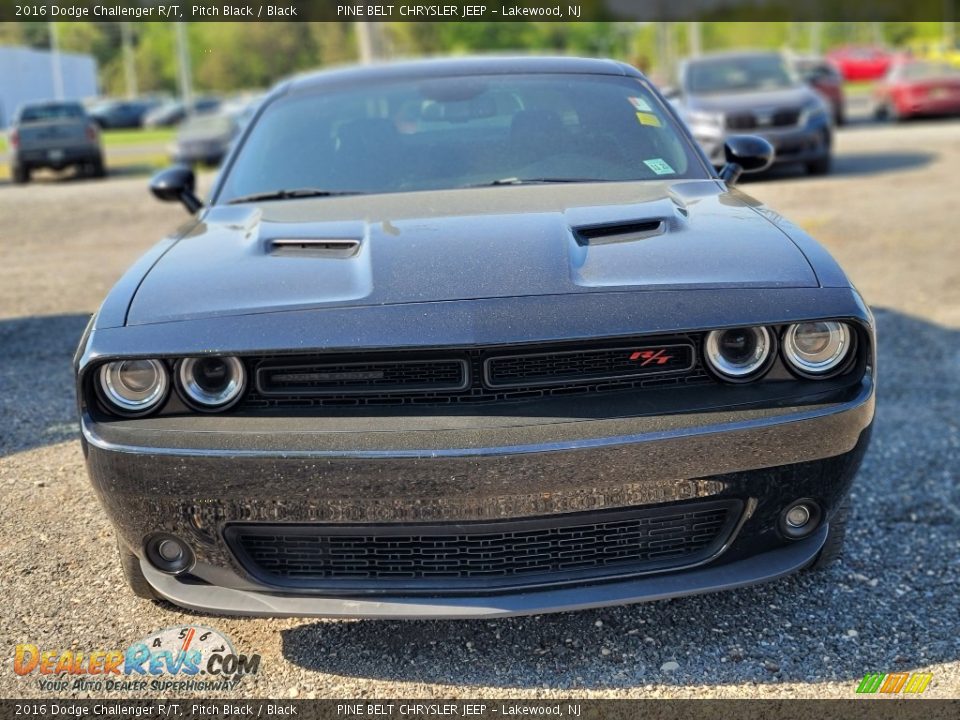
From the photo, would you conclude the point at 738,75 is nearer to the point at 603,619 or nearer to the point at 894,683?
the point at 603,619

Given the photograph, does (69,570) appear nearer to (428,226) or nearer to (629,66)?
(428,226)

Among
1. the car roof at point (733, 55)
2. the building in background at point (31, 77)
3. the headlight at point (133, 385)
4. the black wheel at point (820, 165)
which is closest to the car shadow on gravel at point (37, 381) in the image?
the headlight at point (133, 385)

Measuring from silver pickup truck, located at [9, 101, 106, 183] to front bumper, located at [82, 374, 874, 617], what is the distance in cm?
1864

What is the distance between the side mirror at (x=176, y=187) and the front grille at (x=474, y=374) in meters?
1.95

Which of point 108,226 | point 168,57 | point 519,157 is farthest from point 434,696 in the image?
point 168,57

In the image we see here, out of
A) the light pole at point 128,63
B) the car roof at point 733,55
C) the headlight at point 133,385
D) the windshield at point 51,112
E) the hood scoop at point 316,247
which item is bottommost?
the light pole at point 128,63

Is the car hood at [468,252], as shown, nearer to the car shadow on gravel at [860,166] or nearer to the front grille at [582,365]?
the front grille at [582,365]

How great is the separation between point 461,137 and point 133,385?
1803mm

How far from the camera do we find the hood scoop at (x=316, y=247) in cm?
296

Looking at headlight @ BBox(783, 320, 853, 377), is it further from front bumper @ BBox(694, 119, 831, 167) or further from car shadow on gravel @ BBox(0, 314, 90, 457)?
front bumper @ BBox(694, 119, 831, 167)

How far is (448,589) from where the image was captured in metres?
2.55

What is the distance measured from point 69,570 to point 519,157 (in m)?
2.02

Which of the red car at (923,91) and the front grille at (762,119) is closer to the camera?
the front grille at (762,119)

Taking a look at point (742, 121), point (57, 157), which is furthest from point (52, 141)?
point (742, 121)
